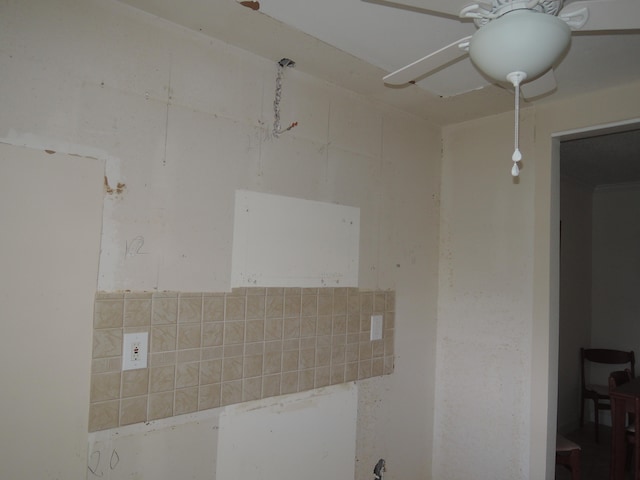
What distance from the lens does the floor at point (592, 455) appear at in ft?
10.7

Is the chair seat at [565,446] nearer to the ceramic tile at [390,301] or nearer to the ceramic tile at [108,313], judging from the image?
the ceramic tile at [390,301]

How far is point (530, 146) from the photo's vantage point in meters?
2.16

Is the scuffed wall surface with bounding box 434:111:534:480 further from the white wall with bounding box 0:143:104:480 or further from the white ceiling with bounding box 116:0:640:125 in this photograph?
the white wall with bounding box 0:143:104:480

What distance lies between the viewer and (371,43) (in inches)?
62.2

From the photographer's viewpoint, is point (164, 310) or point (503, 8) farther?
point (164, 310)

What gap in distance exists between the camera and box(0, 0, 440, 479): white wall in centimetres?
127

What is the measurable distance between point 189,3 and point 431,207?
1.64 metres

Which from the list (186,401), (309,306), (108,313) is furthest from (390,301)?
(108,313)

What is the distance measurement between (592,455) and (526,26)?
4089 mm

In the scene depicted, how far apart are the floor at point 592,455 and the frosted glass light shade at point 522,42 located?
3.42m

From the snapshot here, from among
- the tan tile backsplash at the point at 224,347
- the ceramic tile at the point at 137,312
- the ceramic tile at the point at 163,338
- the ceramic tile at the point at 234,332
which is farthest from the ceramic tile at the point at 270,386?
the ceramic tile at the point at 137,312

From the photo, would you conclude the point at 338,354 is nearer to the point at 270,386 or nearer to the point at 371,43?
the point at 270,386

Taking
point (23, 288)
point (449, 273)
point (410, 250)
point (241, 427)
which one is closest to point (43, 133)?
point (23, 288)

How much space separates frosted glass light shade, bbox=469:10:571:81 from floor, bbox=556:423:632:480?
3.42m
